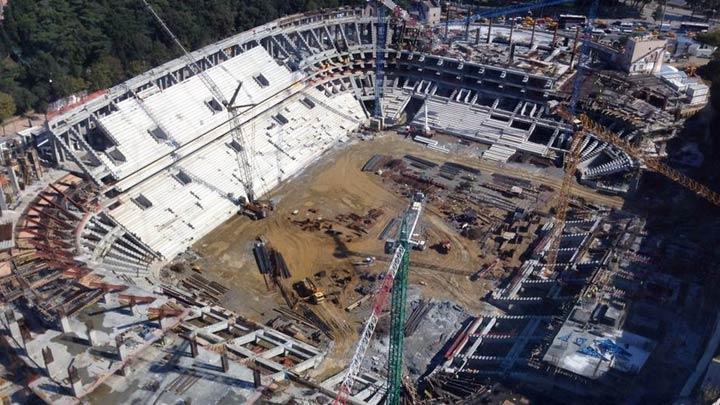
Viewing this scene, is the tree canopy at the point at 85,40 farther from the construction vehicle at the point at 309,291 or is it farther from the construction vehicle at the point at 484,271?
the construction vehicle at the point at 484,271

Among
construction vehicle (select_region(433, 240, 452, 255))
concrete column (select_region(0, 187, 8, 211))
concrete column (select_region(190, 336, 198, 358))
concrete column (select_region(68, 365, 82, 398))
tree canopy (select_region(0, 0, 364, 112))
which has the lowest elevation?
construction vehicle (select_region(433, 240, 452, 255))

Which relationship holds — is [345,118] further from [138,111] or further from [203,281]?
[203,281]

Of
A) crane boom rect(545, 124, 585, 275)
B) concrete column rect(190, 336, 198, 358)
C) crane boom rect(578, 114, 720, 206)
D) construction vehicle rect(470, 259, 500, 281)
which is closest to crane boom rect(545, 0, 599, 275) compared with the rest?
crane boom rect(545, 124, 585, 275)

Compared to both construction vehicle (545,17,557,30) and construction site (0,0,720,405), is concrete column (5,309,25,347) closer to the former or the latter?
construction site (0,0,720,405)

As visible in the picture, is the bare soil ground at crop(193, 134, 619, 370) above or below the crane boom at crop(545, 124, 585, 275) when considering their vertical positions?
below

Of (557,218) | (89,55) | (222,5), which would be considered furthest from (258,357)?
(222,5)

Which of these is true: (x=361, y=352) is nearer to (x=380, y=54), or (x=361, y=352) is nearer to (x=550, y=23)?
(x=380, y=54)
